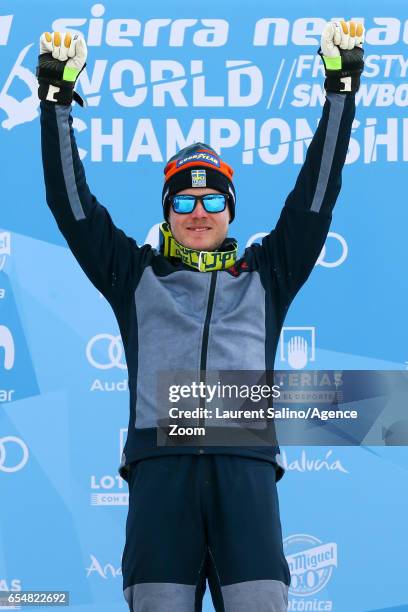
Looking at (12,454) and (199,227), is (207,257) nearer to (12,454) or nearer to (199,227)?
(199,227)

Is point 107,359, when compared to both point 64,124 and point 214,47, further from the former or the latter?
point 64,124

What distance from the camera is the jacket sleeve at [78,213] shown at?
1.99 metres

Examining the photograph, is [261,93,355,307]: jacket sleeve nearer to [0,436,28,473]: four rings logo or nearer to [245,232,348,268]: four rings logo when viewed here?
[245,232,348,268]: four rings logo

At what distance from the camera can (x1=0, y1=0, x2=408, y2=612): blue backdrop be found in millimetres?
3020

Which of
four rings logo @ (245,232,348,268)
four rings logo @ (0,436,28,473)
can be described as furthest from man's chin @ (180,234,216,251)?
four rings logo @ (0,436,28,473)

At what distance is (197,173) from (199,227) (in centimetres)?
11

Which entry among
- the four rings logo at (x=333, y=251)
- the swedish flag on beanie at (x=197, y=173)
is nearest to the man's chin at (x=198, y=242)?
the swedish flag on beanie at (x=197, y=173)

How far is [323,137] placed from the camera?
2016mm

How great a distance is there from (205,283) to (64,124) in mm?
404

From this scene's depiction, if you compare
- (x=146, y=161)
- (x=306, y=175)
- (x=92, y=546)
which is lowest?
(x=92, y=546)

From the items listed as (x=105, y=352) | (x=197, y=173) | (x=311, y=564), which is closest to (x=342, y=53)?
(x=197, y=173)

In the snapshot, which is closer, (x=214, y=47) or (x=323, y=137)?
(x=323, y=137)

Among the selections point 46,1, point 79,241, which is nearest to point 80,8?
point 46,1

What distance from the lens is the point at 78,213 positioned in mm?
2031
